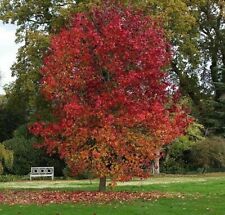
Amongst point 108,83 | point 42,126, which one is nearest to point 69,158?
point 42,126

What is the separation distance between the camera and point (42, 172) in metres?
34.0

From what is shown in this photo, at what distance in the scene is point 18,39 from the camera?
119 feet

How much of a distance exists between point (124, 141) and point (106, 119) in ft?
3.46

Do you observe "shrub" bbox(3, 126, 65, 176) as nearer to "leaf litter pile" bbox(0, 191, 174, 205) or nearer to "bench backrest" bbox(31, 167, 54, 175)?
"bench backrest" bbox(31, 167, 54, 175)

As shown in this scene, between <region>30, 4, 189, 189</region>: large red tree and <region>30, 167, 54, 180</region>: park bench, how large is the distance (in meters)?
15.0

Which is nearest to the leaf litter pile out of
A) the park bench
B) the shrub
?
the park bench

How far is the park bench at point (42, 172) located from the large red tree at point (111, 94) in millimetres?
14952

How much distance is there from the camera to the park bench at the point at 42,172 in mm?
33594

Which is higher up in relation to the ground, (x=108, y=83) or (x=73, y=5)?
(x=73, y=5)

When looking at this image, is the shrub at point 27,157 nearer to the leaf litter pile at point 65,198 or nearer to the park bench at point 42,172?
the park bench at point 42,172

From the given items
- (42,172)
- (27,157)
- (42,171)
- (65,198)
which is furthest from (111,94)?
(27,157)

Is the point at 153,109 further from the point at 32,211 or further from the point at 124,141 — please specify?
the point at 32,211

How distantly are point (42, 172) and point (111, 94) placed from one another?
17.3 meters

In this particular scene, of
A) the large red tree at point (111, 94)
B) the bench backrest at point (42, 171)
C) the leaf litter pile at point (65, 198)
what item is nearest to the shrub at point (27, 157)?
the bench backrest at point (42, 171)
